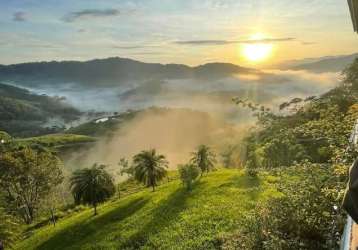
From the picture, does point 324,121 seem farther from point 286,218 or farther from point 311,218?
point 286,218

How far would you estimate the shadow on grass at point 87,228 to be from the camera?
1960 inches

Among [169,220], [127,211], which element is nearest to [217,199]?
[169,220]

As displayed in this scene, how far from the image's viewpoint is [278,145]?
1595cm

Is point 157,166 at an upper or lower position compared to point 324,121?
lower

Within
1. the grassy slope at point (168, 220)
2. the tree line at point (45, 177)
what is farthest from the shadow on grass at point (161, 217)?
the tree line at point (45, 177)

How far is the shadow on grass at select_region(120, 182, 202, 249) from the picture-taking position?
140 feet

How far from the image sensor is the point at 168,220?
4762 centimetres

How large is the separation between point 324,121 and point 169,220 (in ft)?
117

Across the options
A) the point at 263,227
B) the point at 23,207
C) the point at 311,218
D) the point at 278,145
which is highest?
the point at 278,145

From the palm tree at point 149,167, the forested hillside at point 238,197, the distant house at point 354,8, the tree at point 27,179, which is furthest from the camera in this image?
the tree at point 27,179

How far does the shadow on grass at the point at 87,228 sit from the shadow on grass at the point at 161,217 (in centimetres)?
443

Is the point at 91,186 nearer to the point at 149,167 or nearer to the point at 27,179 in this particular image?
the point at 149,167

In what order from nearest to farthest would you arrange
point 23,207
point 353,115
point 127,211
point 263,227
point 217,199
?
1. point 353,115
2. point 263,227
3. point 217,199
4. point 127,211
5. point 23,207

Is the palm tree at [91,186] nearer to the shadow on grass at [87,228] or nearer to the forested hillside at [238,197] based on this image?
the forested hillside at [238,197]
